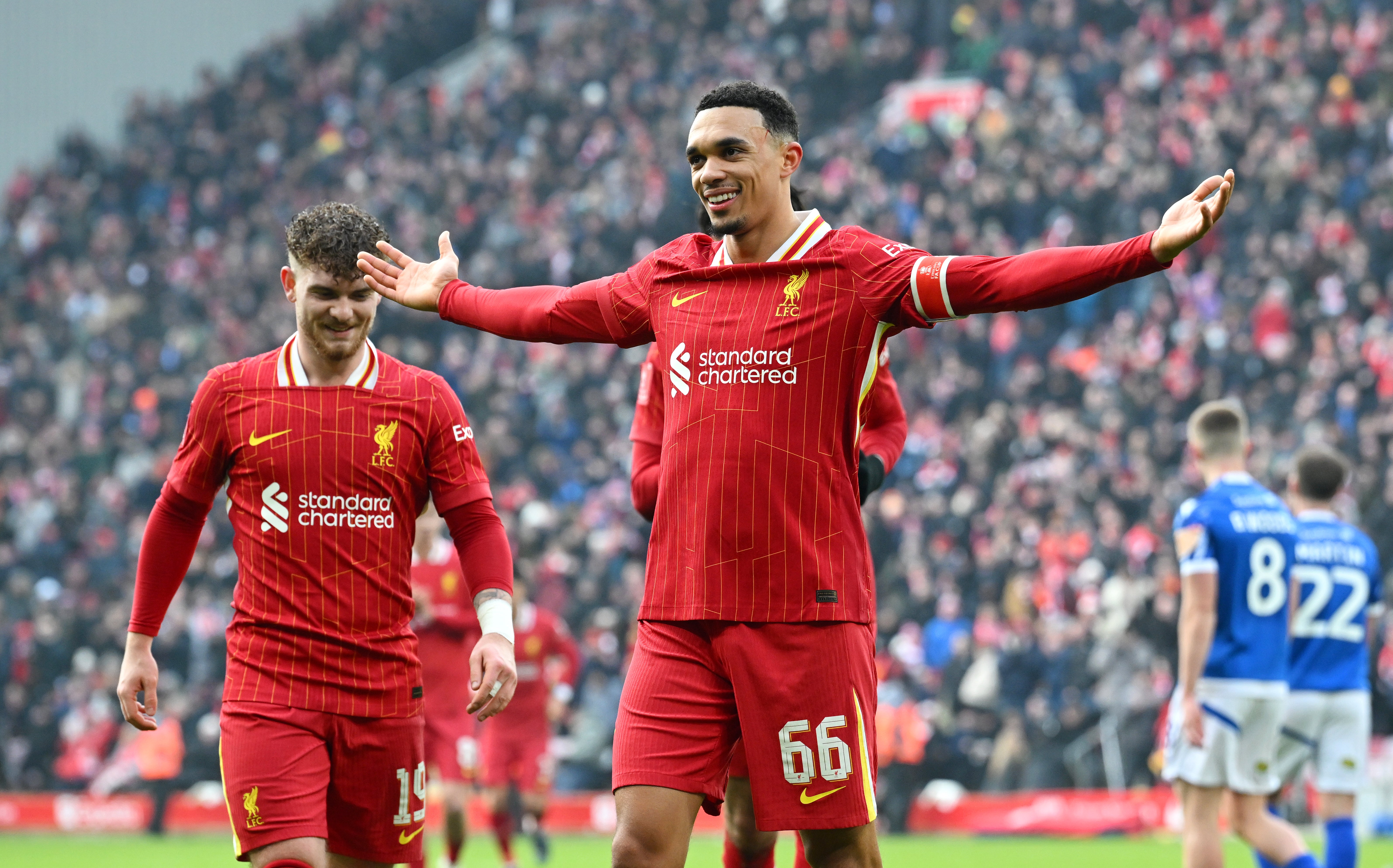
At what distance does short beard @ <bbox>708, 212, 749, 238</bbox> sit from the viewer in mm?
4652

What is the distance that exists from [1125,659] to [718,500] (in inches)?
431

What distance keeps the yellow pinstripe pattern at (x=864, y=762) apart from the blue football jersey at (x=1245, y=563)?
10.8 feet

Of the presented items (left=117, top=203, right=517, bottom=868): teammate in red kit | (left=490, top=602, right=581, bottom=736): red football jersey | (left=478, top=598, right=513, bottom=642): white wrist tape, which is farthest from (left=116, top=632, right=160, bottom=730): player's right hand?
(left=490, top=602, right=581, bottom=736): red football jersey

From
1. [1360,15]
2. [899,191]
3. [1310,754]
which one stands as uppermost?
[1360,15]

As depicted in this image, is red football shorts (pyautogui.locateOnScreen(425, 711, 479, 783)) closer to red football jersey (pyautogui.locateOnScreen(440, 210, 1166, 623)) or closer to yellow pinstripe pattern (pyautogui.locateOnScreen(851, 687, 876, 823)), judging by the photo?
red football jersey (pyautogui.locateOnScreen(440, 210, 1166, 623))

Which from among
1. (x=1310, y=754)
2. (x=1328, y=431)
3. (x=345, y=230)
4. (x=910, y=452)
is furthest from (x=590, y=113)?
(x=345, y=230)

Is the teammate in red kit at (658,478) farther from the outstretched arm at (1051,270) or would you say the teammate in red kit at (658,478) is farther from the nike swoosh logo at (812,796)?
the outstretched arm at (1051,270)

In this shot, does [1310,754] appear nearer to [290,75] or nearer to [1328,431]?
[1328,431]

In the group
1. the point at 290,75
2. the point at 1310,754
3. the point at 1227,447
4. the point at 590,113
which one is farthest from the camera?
the point at 290,75

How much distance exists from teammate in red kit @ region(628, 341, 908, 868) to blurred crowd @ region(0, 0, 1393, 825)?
30.7 feet

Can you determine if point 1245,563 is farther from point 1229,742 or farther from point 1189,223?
point 1189,223

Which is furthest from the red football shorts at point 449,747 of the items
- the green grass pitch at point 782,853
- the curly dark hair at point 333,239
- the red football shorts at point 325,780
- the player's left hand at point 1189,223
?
the player's left hand at point 1189,223

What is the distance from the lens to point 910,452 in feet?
61.0

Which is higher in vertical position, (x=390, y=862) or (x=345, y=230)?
(x=345, y=230)
